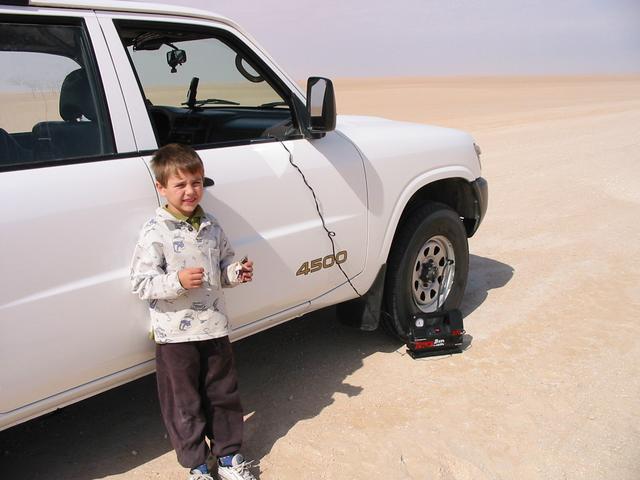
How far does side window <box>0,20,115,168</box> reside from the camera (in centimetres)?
248

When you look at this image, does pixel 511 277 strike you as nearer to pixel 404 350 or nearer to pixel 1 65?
pixel 404 350

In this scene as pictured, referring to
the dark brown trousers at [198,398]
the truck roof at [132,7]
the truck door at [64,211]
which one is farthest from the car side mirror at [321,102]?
the dark brown trousers at [198,398]

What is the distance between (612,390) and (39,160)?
306 cm

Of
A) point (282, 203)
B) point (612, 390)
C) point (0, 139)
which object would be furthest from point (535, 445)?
point (0, 139)

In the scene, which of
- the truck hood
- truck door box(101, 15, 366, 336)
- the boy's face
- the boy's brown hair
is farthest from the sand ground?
the boy's brown hair

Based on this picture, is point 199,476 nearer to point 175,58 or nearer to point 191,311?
point 191,311

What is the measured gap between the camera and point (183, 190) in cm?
254

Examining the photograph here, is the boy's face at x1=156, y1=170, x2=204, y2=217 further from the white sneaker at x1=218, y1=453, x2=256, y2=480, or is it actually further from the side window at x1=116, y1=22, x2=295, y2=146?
the white sneaker at x1=218, y1=453, x2=256, y2=480

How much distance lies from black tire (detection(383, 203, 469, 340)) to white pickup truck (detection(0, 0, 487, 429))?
0.04ft

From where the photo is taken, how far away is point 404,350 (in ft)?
13.8

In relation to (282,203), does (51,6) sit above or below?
above

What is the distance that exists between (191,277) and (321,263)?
1071mm

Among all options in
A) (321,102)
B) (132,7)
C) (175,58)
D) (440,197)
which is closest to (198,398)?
(321,102)

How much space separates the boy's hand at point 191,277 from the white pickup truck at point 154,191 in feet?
0.83
